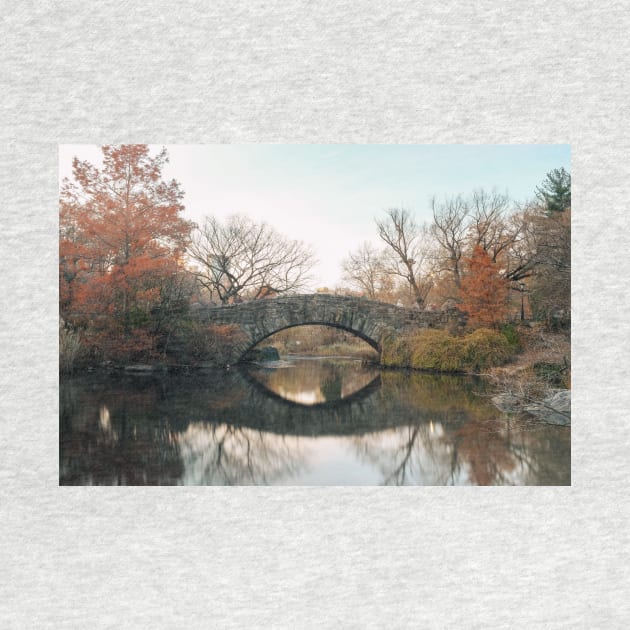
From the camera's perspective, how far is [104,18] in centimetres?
305

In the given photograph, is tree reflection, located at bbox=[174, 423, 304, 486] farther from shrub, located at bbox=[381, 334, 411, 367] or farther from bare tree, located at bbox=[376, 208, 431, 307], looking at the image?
shrub, located at bbox=[381, 334, 411, 367]

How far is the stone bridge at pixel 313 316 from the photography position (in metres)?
6.59

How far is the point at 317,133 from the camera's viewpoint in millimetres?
3139

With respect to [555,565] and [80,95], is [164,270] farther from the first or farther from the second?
[555,565]

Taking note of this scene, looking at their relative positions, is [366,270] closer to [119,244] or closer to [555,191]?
[555,191]

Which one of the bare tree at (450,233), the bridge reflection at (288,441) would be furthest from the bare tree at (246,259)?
the bridge reflection at (288,441)

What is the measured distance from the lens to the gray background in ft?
9.29

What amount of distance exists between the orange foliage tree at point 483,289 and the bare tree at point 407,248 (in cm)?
51

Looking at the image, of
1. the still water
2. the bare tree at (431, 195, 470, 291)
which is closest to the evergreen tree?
the bare tree at (431, 195, 470, 291)

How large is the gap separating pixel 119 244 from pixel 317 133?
2085mm

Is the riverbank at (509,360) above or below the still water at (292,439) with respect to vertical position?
above

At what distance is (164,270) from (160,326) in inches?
36.7

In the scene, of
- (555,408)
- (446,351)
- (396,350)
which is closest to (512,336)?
(446,351)

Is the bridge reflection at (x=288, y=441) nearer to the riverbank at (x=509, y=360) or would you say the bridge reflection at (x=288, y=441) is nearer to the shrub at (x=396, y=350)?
the riverbank at (x=509, y=360)
